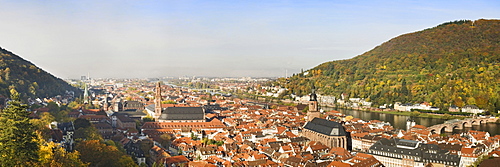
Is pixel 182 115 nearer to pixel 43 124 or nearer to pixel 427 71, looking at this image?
pixel 43 124

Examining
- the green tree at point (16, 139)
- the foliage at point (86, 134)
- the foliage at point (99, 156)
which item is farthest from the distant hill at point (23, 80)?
the green tree at point (16, 139)

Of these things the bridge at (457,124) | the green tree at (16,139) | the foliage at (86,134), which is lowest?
the bridge at (457,124)

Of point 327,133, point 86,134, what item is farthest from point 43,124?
point 327,133

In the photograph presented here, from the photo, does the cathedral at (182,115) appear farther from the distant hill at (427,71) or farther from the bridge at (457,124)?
the distant hill at (427,71)

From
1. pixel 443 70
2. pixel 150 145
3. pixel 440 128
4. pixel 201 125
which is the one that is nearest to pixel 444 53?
pixel 443 70

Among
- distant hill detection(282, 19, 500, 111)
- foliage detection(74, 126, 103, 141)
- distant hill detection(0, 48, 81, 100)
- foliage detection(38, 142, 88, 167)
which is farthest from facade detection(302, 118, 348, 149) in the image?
distant hill detection(0, 48, 81, 100)
